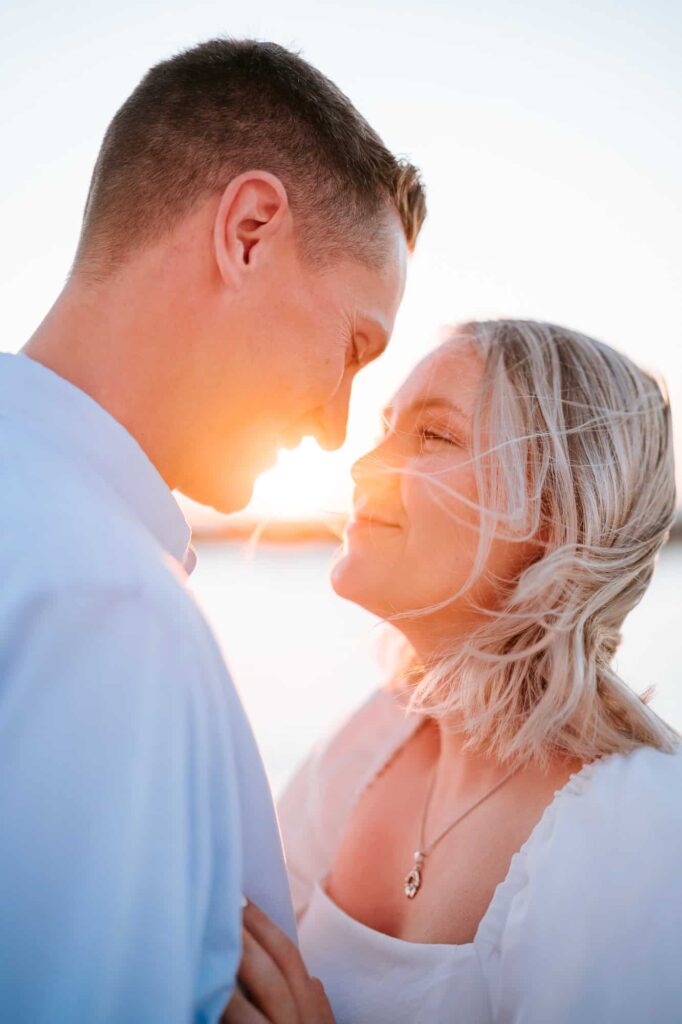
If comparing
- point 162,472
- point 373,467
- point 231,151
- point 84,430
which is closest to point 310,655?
point 373,467

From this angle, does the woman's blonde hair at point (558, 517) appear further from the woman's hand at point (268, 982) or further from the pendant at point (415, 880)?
the woman's hand at point (268, 982)

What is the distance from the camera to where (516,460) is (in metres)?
2.39

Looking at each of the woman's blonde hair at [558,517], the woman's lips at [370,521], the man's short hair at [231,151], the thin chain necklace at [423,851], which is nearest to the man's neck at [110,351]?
the man's short hair at [231,151]

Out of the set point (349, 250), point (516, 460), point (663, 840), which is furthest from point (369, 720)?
point (349, 250)

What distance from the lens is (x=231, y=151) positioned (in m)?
2.08

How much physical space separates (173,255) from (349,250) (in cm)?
55

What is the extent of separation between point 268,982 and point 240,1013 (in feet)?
0.23

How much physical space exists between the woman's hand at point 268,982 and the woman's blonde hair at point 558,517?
92 cm

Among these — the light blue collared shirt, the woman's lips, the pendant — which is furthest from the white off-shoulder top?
the woman's lips

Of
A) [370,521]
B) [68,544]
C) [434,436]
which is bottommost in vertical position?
[370,521]

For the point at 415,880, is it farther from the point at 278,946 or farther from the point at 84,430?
the point at 84,430

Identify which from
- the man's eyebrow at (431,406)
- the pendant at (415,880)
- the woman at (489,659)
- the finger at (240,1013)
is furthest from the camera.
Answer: the man's eyebrow at (431,406)

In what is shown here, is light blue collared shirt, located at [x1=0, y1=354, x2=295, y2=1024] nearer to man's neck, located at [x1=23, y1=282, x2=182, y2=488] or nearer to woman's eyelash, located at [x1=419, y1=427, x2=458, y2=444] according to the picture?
man's neck, located at [x1=23, y1=282, x2=182, y2=488]

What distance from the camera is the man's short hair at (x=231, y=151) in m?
2.03
